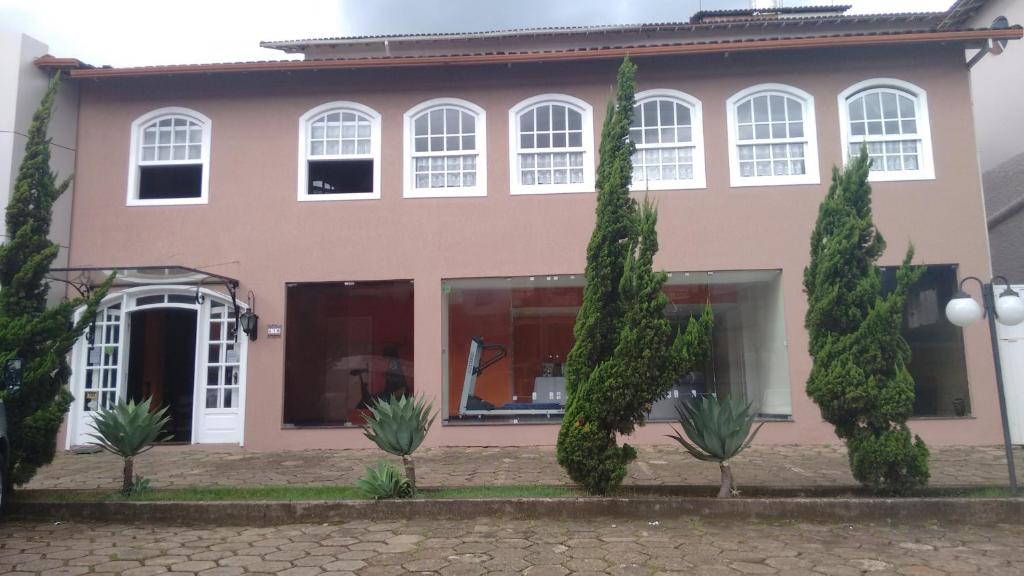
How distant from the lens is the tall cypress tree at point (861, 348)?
23.0ft

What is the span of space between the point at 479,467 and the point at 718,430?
3.41 meters

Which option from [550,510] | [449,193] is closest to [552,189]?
[449,193]

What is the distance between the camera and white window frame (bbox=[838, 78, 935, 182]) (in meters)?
11.2

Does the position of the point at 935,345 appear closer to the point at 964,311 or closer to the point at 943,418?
the point at 943,418

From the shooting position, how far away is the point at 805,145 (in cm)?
1145

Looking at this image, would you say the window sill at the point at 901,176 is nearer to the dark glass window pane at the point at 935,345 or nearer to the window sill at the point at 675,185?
the dark glass window pane at the point at 935,345

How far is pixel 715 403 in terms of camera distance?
24.0 ft

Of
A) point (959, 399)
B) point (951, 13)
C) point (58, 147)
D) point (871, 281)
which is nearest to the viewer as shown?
point (871, 281)

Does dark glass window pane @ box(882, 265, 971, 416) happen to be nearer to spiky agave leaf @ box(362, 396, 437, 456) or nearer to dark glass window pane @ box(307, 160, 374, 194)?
spiky agave leaf @ box(362, 396, 437, 456)

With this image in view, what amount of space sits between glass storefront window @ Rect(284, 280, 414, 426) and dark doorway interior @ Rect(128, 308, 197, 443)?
1.67 metres

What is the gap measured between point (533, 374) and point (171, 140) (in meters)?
6.90

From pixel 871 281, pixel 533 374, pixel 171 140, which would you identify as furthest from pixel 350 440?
pixel 871 281

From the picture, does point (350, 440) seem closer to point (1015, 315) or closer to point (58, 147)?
point (58, 147)

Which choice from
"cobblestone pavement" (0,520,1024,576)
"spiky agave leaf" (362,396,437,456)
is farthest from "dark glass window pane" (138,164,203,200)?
"spiky agave leaf" (362,396,437,456)
